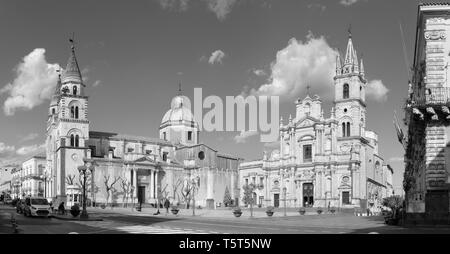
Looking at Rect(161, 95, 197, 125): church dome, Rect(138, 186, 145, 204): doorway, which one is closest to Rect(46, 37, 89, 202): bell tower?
Rect(138, 186, 145, 204): doorway

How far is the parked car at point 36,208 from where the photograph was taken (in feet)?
141

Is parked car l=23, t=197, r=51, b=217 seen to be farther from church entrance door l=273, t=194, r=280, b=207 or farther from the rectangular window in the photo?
church entrance door l=273, t=194, r=280, b=207

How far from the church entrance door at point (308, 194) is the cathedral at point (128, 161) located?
1522 cm

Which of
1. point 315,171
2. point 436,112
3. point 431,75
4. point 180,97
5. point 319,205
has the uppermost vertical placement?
point 180,97

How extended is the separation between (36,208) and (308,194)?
54.1 meters

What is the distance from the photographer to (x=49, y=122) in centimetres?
10369

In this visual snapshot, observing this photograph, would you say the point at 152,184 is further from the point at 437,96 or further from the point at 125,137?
the point at 437,96

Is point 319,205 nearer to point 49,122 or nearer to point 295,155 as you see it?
point 295,155

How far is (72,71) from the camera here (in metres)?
92.2

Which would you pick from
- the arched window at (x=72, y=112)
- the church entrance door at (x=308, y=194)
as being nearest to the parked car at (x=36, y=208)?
the arched window at (x=72, y=112)

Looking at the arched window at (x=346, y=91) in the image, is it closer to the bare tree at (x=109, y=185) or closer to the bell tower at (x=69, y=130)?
the bare tree at (x=109, y=185)

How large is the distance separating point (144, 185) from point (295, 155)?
28.2m

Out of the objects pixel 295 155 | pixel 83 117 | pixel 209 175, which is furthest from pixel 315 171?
pixel 83 117

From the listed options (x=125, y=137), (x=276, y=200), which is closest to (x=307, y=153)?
(x=276, y=200)
